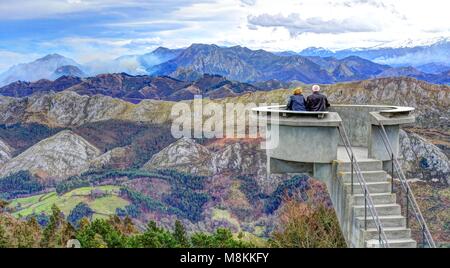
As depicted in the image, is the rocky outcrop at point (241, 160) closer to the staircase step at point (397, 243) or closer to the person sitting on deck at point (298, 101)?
the person sitting on deck at point (298, 101)

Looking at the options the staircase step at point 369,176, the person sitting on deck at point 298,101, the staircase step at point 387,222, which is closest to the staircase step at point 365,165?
the staircase step at point 369,176

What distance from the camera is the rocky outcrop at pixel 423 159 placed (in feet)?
484

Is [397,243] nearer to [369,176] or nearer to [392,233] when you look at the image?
[392,233]

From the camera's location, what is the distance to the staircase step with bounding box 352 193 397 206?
13.0 m

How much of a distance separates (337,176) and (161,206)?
15472 cm

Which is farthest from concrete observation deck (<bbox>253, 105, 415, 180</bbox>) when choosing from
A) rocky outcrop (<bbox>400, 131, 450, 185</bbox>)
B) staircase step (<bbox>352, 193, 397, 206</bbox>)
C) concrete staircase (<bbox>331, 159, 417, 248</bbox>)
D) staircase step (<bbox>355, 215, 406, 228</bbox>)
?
rocky outcrop (<bbox>400, 131, 450, 185</bbox>)

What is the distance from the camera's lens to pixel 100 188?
180 metres

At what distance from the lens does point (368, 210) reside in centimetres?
1262

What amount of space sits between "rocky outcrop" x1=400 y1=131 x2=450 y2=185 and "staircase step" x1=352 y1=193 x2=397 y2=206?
138 metres

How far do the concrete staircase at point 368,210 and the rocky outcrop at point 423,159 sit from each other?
138 meters

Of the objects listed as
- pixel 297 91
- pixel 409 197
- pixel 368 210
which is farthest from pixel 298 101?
pixel 409 197

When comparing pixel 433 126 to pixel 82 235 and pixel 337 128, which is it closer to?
pixel 82 235

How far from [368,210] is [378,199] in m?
0.60
